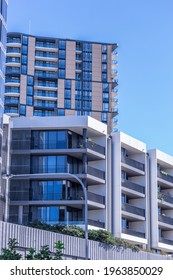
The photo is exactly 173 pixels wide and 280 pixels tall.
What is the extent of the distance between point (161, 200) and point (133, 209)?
724cm

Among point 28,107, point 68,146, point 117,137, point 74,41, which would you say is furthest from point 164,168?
point 74,41

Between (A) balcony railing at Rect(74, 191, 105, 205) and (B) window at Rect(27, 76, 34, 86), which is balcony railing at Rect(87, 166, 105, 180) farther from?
(B) window at Rect(27, 76, 34, 86)

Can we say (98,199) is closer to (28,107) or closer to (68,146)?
(68,146)

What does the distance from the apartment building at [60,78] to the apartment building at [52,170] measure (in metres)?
60.6

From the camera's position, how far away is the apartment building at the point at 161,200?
249ft

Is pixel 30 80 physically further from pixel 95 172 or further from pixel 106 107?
pixel 95 172

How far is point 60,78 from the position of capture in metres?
134

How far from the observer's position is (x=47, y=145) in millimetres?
66875

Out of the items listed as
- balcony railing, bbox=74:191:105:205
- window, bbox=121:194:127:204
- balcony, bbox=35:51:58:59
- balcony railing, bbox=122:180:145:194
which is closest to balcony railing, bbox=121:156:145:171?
balcony railing, bbox=122:180:145:194

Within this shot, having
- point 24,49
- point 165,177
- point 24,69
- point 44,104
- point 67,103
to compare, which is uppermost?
point 24,49

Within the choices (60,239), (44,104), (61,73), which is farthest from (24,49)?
(60,239)

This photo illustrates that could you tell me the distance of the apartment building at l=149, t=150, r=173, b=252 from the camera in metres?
75.9

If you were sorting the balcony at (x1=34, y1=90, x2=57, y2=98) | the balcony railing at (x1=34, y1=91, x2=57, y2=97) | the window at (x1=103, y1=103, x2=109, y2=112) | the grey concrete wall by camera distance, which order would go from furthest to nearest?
the window at (x1=103, y1=103, x2=109, y2=112) < the balcony railing at (x1=34, y1=91, x2=57, y2=97) < the balcony at (x1=34, y1=90, x2=57, y2=98) < the grey concrete wall

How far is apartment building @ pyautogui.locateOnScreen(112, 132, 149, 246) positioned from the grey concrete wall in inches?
530
